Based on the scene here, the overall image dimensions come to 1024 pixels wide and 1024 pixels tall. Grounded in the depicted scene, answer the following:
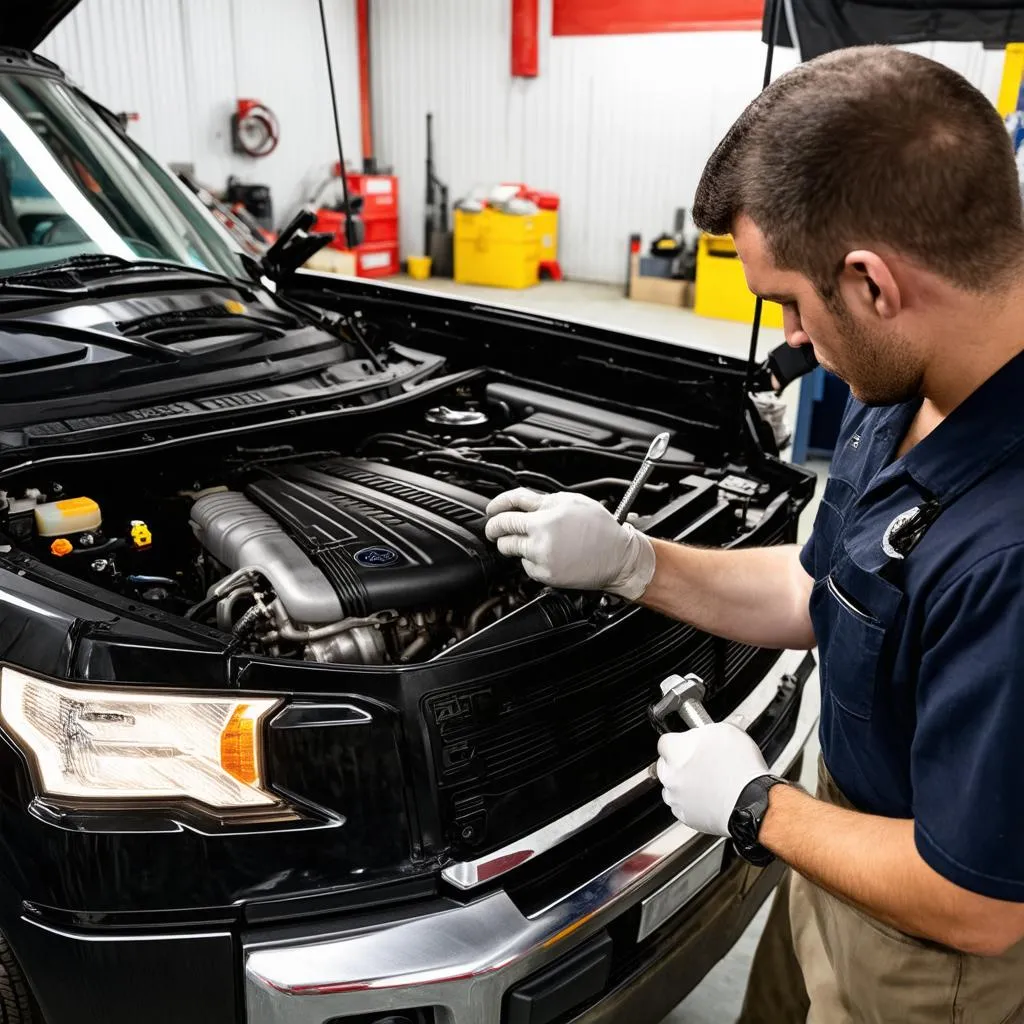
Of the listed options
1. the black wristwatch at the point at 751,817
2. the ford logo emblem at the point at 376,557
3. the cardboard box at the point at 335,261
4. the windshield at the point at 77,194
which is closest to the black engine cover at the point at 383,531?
the ford logo emblem at the point at 376,557

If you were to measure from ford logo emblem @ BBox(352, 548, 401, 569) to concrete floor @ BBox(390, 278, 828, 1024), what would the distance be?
1151 millimetres

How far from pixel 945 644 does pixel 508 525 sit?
662 mm

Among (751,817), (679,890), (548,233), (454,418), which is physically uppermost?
(454,418)

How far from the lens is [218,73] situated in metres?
9.17

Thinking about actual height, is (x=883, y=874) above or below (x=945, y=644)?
below

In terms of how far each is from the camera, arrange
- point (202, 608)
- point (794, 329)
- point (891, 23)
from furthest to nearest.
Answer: point (891, 23)
point (202, 608)
point (794, 329)

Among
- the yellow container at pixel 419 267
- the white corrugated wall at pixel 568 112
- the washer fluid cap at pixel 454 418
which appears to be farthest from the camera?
the yellow container at pixel 419 267

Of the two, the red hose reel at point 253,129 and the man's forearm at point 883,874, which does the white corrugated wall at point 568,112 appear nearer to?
the red hose reel at point 253,129

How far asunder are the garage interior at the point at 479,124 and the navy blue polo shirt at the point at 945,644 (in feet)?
22.3

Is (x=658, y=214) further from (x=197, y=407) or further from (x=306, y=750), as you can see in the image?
(x=306, y=750)

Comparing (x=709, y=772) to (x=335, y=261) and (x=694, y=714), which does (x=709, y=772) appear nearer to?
(x=694, y=714)

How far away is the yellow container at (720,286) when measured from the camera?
27.3 ft

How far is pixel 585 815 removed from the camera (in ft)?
4.49

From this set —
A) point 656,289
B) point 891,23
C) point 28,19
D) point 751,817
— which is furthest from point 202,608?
point 656,289
